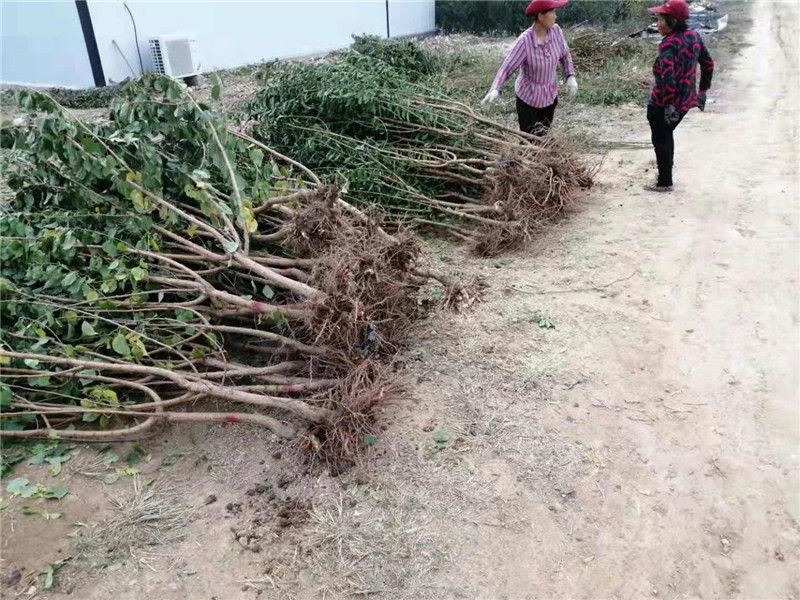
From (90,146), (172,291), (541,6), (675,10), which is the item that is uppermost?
(541,6)

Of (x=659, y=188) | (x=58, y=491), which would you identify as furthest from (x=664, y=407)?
(x=659, y=188)

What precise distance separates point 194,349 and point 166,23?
30.5 feet

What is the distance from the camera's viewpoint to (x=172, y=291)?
2.81m

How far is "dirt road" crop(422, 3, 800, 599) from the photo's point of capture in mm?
1985

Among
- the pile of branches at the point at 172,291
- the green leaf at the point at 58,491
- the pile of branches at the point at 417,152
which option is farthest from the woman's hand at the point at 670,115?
the green leaf at the point at 58,491

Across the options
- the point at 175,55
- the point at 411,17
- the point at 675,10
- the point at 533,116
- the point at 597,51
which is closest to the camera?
the point at 675,10

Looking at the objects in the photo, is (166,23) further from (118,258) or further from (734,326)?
(734,326)

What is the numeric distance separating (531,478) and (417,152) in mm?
3024

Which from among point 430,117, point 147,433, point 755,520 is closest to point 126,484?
point 147,433

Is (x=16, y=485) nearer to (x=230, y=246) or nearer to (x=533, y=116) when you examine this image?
(x=230, y=246)

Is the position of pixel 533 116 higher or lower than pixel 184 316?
higher

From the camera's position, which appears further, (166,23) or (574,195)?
(166,23)

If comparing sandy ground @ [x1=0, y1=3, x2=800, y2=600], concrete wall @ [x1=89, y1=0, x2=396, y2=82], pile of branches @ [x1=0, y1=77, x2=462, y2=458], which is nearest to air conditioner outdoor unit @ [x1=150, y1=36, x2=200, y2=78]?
concrete wall @ [x1=89, y1=0, x2=396, y2=82]

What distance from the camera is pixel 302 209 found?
318 centimetres
